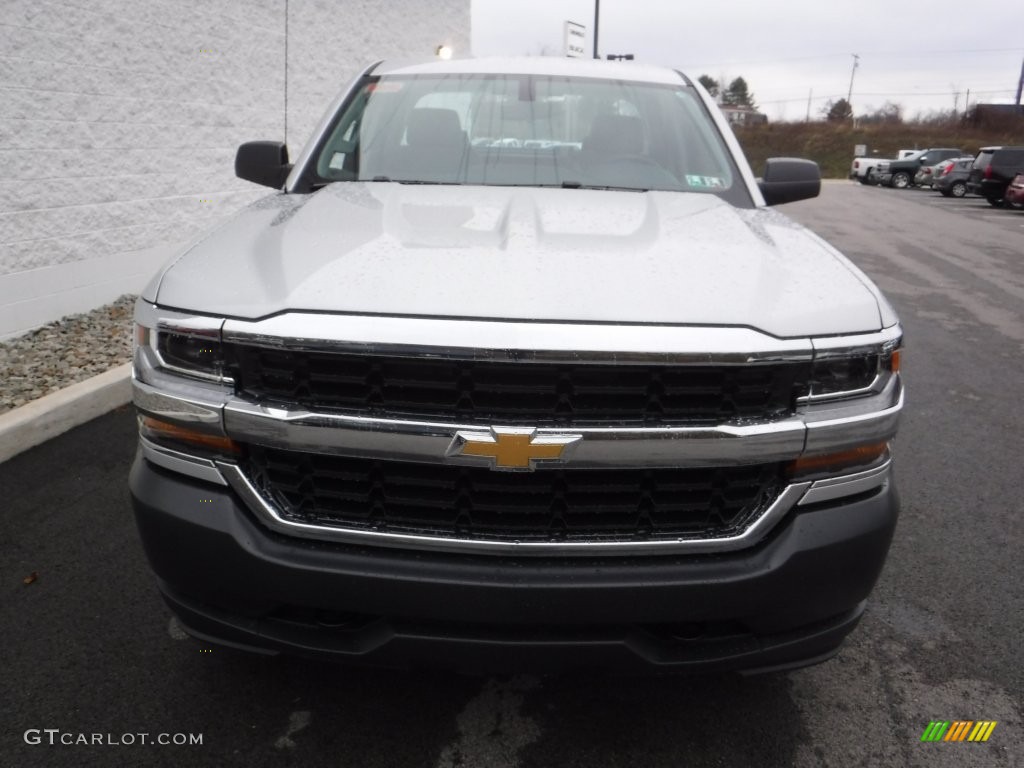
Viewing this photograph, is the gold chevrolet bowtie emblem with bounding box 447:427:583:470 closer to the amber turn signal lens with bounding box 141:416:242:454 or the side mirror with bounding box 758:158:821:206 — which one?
the amber turn signal lens with bounding box 141:416:242:454

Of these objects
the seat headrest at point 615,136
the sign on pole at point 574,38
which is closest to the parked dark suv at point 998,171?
the sign on pole at point 574,38

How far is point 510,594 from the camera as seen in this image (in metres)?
1.83

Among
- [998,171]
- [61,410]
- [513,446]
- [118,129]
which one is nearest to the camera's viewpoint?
[513,446]

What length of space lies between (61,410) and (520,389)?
3535 mm

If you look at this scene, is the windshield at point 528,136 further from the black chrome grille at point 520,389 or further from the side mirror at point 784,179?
the black chrome grille at point 520,389

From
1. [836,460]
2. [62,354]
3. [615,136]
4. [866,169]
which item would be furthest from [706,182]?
[866,169]

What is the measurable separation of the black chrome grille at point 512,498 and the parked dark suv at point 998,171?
2533 centimetres

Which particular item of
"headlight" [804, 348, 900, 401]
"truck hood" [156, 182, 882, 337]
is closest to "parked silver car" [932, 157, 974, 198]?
"truck hood" [156, 182, 882, 337]

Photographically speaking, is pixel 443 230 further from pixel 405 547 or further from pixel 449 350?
pixel 405 547

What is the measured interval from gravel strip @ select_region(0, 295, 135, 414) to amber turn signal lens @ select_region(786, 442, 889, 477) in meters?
4.16

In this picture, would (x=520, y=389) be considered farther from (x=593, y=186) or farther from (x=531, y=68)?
(x=531, y=68)

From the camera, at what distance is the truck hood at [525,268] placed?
73.8 inches
